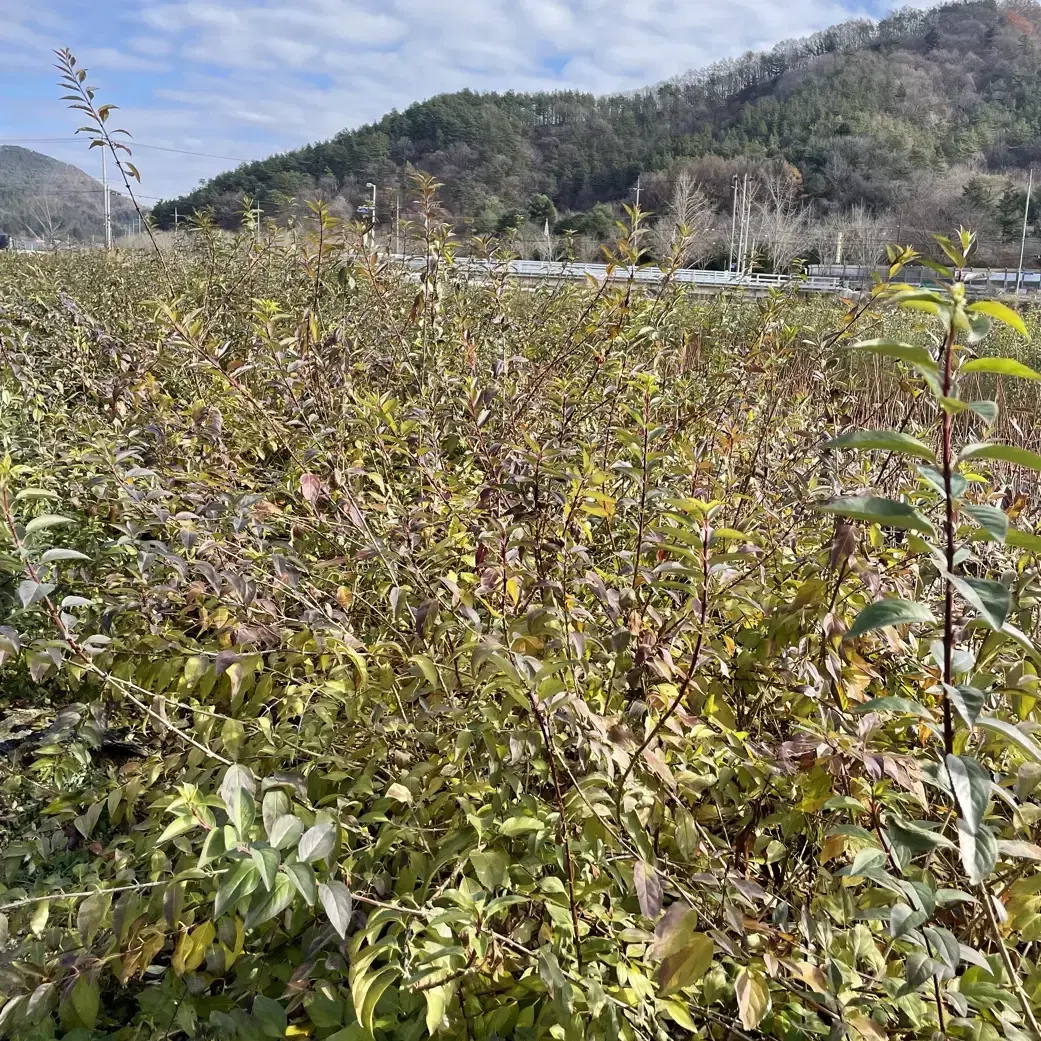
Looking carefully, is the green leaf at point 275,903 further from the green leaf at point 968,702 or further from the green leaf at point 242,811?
the green leaf at point 968,702

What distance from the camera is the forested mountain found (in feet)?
149

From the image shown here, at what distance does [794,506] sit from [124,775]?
79.0 inches

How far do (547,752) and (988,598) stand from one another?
0.77 meters

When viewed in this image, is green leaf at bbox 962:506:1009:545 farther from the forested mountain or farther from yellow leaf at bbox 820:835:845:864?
the forested mountain

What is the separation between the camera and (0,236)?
2094cm

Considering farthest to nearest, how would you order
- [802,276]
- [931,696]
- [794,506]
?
[802,276] < [794,506] < [931,696]

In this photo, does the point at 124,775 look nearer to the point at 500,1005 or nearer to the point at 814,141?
the point at 500,1005

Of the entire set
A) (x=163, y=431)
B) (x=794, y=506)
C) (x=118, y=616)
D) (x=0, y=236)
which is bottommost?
(x=118, y=616)

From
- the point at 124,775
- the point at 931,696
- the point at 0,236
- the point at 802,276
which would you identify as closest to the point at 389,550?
the point at 124,775

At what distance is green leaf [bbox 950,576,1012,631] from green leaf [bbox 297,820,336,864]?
786 millimetres

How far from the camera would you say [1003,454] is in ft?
2.63

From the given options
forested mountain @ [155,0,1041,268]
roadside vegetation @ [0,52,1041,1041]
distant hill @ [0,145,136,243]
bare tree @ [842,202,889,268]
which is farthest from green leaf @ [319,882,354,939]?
forested mountain @ [155,0,1041,268]

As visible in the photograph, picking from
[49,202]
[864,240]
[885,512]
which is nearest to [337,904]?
[885,512]

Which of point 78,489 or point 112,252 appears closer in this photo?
point 78,489
